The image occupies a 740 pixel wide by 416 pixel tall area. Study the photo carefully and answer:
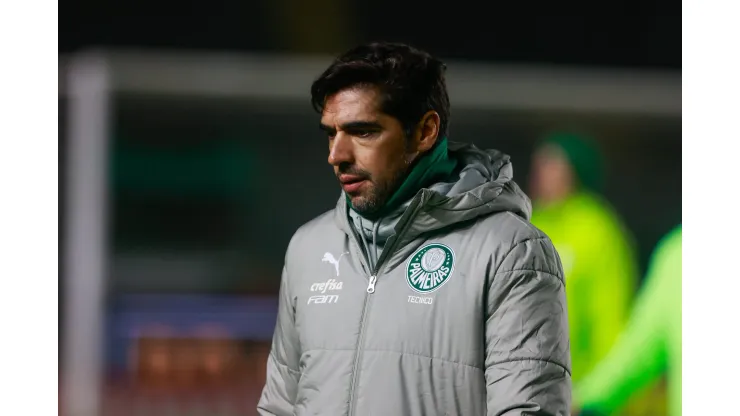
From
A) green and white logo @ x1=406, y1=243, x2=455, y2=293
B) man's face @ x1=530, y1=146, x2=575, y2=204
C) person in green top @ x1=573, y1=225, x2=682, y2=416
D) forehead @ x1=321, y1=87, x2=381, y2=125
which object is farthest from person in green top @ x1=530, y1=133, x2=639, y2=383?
forehead @ x1=321, y1=87, x2=381, y2=125

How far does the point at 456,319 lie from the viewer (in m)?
1.89

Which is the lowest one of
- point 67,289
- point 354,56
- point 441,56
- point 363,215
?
point 67,289

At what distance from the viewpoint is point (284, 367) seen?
7.14 ft

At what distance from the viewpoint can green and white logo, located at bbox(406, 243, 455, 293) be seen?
1.94 metres

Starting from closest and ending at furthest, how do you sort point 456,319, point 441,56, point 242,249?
point 456,319, point 242,249, point 441,56

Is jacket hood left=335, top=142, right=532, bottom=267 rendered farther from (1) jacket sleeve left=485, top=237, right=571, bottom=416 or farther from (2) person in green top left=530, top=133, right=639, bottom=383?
(2) person in green top left=530, top=133, right=639, bottom=383

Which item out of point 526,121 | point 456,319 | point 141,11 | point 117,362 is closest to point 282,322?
point 456,319

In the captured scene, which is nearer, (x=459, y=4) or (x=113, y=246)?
(x=113, y=246)

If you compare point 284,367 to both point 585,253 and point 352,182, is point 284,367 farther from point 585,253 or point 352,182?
point 585,253

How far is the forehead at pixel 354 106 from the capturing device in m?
2.00

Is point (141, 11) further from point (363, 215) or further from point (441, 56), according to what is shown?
point (363, 215)

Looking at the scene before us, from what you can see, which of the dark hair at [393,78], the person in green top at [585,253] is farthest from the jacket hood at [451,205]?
the person in green top at [585,253]

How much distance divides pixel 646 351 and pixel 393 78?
6.86ft

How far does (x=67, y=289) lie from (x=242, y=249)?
0.81m
